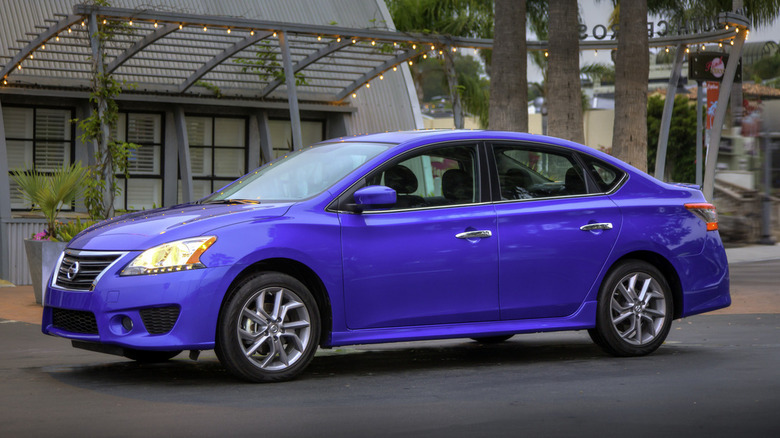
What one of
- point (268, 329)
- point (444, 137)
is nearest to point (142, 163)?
point (444, 137)

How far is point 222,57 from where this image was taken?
736 inches

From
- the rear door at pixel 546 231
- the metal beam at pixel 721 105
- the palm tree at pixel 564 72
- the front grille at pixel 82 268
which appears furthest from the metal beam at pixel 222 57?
the front grille at pixel 82 268

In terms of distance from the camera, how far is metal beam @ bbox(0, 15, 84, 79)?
16.1 metres

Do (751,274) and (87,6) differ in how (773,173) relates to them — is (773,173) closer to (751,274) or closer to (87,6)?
(751,274)

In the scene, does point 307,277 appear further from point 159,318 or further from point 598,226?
point 598,226

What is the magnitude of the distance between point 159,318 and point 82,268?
716mm

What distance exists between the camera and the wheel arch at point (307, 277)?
7.36 metres

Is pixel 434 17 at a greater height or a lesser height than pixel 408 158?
greater

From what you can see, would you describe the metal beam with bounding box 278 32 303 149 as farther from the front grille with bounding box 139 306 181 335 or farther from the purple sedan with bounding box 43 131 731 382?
the front grille with bounding box 139 306 181 335

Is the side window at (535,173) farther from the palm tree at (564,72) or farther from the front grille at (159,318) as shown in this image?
the palm tree at (564,72)

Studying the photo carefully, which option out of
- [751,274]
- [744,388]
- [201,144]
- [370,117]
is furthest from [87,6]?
[744,388]

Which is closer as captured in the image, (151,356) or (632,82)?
(151,356)

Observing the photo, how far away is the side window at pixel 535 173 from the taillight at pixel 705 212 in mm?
946

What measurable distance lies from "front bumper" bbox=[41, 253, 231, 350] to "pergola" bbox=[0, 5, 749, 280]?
9016 millimetres
